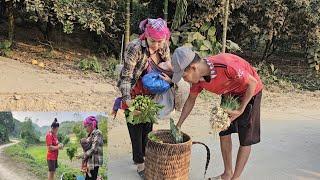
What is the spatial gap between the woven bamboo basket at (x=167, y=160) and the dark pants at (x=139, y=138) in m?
0.39

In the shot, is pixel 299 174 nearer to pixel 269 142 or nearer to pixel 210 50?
pixel 269 142

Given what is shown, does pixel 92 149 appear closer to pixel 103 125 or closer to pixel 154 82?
pixel 103 125

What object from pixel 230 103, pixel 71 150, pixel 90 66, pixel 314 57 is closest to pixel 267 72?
pixel 314 57

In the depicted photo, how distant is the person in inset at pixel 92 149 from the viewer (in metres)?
2.93

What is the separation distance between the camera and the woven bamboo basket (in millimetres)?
3920

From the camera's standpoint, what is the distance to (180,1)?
9.83m

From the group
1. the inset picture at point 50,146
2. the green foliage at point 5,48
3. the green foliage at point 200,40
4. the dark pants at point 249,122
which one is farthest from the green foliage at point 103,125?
the green foliage at point 5,48

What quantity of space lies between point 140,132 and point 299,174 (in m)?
1.54

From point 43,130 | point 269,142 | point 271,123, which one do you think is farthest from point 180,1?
point 43,130

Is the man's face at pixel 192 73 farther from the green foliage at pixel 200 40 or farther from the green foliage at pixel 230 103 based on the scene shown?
the green foliage at pixel 200 40

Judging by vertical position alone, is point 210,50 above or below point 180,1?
below

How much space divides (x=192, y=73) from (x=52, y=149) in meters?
1.28

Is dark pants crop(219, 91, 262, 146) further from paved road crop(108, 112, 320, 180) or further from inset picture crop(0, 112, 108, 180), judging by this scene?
inset picture crop(0, 112, 108, 180)

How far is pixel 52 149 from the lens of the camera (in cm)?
283
